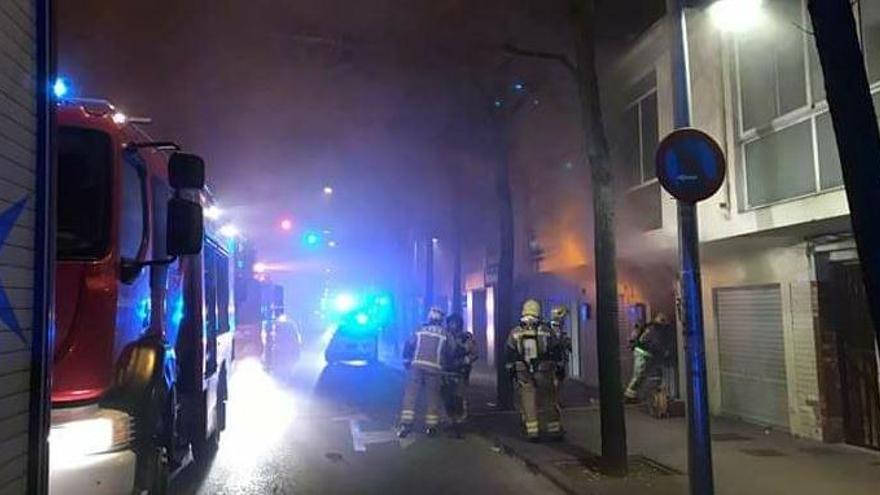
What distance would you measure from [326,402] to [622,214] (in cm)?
657

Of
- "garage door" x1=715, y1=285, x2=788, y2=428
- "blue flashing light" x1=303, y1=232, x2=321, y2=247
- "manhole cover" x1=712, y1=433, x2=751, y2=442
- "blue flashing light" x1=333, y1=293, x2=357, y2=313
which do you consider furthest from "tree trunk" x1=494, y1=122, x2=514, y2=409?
"blue flashing light" x1=333, y1=293, x2=357, y2=313

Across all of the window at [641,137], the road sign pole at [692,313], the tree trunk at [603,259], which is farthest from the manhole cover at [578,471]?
the window at [641,137]

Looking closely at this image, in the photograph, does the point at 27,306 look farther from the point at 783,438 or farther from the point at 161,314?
the point at 783,438

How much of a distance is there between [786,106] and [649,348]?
14.4 feet

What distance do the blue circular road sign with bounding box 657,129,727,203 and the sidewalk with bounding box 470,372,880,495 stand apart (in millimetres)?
2859

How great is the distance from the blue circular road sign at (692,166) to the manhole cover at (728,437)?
201 inches

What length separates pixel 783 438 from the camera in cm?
977

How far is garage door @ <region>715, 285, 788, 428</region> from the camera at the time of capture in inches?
411

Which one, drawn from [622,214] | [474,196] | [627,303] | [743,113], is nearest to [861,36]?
[743,113]

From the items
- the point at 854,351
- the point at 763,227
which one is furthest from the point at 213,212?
the point at 854,351

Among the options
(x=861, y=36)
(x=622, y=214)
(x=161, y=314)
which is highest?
(x=861, y=36)

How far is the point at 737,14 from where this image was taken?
30.2 feet

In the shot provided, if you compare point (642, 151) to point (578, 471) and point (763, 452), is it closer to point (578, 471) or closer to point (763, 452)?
point (763, 452)

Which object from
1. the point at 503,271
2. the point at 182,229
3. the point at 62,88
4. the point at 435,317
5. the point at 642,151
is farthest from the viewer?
the point at 642,151
